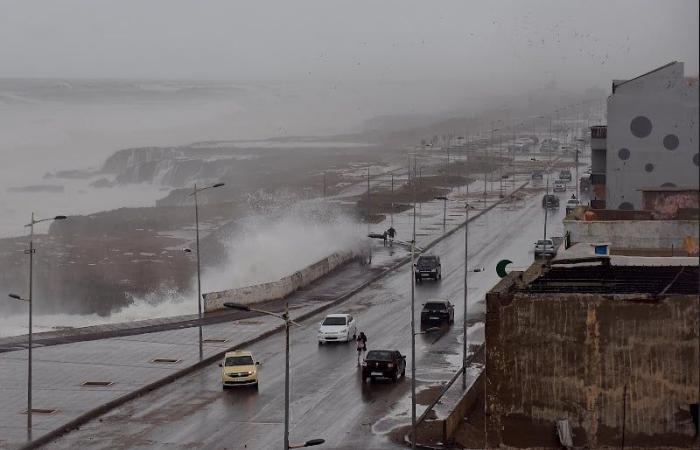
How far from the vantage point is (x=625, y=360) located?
23391 millimetres

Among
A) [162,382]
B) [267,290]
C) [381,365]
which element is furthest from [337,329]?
[267,290]

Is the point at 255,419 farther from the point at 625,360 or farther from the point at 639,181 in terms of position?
the point at 639,181

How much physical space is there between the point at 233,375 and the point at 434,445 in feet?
33.9

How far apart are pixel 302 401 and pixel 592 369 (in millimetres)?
20621

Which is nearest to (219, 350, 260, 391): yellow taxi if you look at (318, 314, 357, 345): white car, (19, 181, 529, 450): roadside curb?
(19, 181, 529, 450): roadside curb

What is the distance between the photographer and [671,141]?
57.7 meters

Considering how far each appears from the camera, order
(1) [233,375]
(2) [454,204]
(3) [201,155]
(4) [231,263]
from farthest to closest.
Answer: (3) [201,155] < (2) [454,204] < (4) [231,263] < (1) [233,375]

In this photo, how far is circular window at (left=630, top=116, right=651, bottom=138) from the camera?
59562mm

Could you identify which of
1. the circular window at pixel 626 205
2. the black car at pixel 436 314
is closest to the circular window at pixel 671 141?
the circular window at pixel 626 205

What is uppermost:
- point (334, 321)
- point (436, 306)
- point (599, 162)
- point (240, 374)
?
point (599, 162)

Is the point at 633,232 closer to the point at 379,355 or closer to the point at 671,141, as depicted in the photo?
the point at 379,355

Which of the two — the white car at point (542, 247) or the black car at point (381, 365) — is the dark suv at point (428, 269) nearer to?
the white car at point (542, 247)

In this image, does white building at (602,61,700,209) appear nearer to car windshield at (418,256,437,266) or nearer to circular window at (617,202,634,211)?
circular window at (617,202,634,211)

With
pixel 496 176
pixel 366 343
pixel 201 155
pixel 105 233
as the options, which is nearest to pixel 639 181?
pixel 366 343
